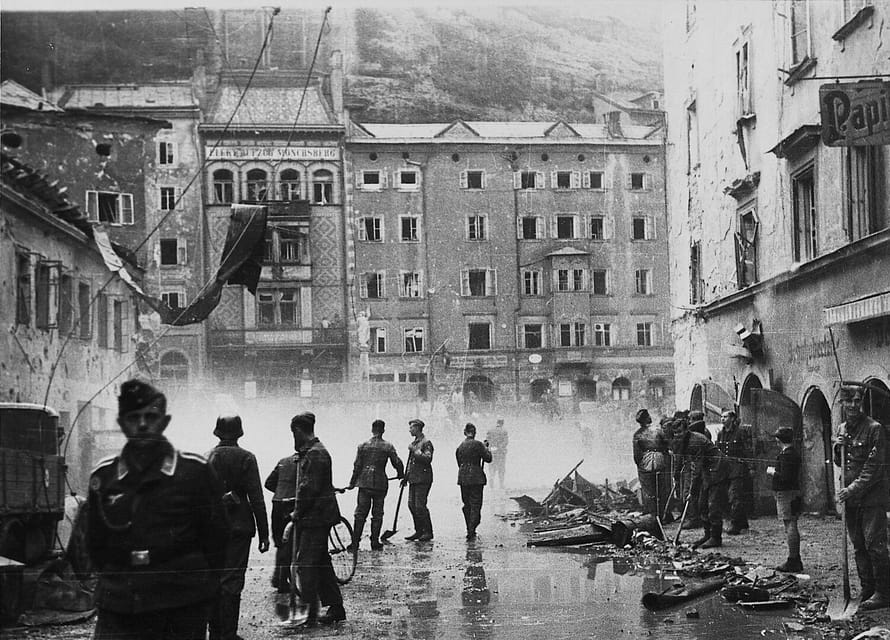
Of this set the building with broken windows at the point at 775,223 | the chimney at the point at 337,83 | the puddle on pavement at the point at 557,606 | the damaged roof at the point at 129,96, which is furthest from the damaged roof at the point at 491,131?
the puddle on pavement at the point at 557,606

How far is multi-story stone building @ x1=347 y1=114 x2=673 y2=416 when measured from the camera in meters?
12.7

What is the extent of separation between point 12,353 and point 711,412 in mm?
8962

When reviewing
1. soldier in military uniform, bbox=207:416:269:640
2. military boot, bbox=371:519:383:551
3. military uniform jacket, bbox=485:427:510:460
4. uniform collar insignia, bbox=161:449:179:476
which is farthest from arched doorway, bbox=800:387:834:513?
uniform collar insignia, bbox=161:449:179:476

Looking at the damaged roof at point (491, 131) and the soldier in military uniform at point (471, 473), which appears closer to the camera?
the damaged roof at point (491, 131)

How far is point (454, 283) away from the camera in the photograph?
12.9 meters

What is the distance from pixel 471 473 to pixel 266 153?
5261 millimetres

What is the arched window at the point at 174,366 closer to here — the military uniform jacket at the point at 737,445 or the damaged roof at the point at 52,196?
the damaged roof at the point at 52,196

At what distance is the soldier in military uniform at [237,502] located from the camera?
7.84m

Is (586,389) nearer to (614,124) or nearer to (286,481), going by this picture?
(614,124)

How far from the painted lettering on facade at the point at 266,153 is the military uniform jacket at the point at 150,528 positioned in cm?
751

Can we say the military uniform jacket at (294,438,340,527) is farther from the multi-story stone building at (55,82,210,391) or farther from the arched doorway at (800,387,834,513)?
the arched doorway at (800,387,834,513)

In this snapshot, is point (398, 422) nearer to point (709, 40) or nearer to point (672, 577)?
point (672, 577)

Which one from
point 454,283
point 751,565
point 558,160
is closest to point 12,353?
point 454,283

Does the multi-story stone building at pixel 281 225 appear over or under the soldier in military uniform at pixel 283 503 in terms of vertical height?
over
